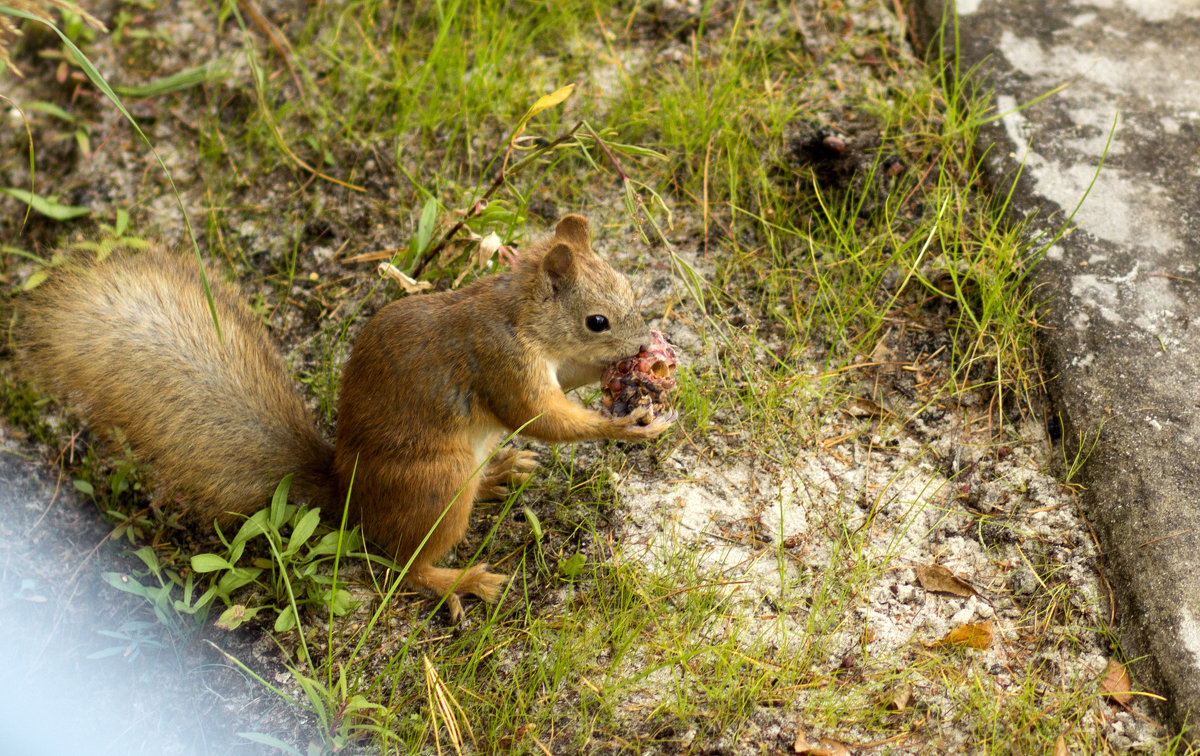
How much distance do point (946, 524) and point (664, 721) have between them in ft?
2.79

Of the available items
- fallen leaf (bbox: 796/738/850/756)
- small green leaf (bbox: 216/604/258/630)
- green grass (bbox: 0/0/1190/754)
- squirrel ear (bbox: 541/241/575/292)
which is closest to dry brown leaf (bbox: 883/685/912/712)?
green grass (bbox: 0/0/1190/754)

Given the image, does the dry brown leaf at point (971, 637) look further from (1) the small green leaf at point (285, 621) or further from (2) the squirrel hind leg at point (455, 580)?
(1) the small green leaf at point (285, 621)

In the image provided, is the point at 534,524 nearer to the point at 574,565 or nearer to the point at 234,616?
the point at 574,565

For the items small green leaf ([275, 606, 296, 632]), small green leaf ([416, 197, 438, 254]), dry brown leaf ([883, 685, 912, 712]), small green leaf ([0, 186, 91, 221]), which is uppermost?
small green leaf ([0, 186, 91, 221])

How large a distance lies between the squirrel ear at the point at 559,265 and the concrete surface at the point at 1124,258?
1253 mm

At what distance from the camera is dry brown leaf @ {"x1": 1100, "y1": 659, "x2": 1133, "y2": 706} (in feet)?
6.34

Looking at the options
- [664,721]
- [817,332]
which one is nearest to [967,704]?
[664,721]

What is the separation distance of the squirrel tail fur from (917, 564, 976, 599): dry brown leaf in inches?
54.3

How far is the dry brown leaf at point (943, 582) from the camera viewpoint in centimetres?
214

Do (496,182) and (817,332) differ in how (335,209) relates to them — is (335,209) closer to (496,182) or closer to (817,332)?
(496,182)

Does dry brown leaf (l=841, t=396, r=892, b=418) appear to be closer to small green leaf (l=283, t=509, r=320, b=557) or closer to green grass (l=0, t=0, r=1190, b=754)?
green grass (l=0, t=0, r=1190, b=754)

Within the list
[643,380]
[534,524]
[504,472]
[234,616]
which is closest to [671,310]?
[643,380]

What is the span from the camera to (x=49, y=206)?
290 centimetres

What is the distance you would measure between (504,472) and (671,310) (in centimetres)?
66
